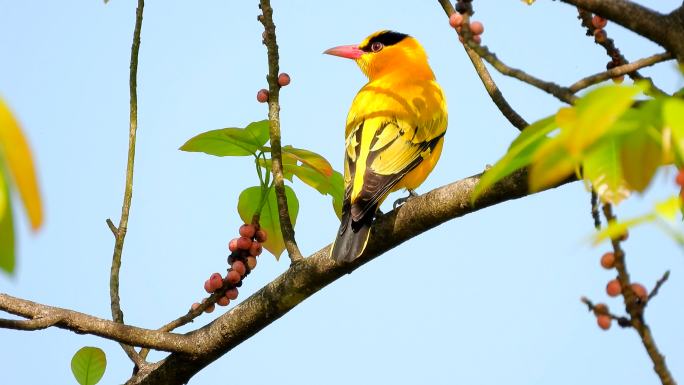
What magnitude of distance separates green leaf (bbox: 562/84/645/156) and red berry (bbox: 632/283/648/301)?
46cm

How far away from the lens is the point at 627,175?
1.28m

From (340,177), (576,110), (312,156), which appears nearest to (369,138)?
(340,177)

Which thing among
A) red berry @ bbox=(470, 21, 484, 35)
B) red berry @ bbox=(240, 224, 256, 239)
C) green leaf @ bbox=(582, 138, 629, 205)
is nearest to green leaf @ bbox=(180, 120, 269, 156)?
red berry @ bbox=(240, 224, 256, 239)

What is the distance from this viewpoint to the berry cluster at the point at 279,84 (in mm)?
3434

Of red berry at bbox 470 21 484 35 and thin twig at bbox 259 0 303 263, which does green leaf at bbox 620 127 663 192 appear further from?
thin twig at bbox 259 0 303 263

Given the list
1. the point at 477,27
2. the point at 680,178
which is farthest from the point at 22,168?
the point at 477,27

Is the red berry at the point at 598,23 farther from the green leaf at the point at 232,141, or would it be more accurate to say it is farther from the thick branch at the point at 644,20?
the green leaf at the point at 232,141

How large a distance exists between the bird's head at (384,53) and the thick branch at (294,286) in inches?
107

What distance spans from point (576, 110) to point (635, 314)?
1.50 feet

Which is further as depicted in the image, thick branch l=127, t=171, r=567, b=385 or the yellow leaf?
thick branch l=127, t=171, r=567, b=385

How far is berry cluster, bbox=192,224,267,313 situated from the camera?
3.44 meters

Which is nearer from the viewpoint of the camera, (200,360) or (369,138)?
(200,360)

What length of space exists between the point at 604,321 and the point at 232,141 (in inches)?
86.8

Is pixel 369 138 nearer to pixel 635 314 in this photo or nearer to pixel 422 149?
pixel 422 149
